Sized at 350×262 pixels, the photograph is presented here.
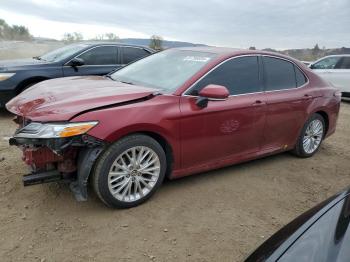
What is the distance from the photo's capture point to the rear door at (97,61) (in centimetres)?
756

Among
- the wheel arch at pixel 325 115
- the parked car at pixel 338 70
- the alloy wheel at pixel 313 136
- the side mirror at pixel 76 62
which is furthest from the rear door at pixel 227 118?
the parked car at pixel 338 70

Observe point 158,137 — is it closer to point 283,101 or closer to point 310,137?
point 283,101

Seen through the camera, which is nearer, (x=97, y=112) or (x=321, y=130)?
(x=97, y=112)

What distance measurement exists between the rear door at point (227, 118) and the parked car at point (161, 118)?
0.04 feet

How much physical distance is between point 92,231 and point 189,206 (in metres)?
1.02

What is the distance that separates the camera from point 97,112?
10.8ft

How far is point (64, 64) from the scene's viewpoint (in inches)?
291

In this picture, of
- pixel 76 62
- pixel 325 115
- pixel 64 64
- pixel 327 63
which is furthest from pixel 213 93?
pixel 327 63

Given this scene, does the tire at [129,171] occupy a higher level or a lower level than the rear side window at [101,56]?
lower

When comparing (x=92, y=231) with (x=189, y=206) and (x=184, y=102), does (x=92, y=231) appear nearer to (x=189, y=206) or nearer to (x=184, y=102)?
(x=189, y=206)

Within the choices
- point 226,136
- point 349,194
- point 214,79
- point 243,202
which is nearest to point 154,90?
point 214,79

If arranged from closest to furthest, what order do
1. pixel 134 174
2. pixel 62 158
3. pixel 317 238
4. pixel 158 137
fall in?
1. pixel 317 238
2. pixel 62 158
3. pixel 134 174
4. pixel 158 137

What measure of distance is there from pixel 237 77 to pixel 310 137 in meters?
1.81

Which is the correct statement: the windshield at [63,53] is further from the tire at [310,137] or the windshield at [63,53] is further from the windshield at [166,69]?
the tire at [310,137]
